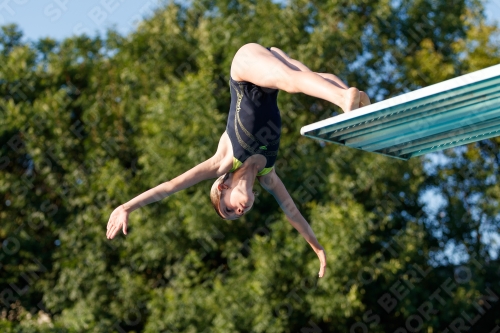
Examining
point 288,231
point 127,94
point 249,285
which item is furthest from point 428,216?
point 127,94

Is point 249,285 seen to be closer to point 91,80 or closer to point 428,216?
point 428,216

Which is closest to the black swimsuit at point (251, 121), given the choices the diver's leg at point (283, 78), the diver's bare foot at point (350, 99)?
the diver's leg at point (283, 78)

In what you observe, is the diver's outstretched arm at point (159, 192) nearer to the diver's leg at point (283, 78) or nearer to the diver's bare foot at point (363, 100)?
the diver's leg at point (283, 78)

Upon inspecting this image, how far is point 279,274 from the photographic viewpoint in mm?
13156

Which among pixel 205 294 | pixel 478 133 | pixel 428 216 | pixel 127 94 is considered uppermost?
pixel 478 133

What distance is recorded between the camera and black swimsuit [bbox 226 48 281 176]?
16.4ft

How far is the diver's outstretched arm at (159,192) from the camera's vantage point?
4785 millimetres

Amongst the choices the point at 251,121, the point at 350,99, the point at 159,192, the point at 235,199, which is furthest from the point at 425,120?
the point at 159,192

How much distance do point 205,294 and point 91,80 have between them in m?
6.20

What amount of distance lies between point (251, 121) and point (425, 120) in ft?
3.78

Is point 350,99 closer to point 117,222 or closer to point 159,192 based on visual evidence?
point 159,192

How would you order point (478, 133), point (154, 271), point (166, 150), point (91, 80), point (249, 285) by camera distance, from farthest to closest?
point (91, 80), point (154, 271), point (166, 150), point (249, 285), point (478, 133)

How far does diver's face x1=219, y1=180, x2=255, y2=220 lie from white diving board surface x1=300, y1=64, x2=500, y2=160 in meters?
0.72

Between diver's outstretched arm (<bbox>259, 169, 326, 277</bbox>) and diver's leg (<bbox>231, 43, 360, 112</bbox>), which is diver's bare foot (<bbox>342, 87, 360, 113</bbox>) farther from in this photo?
diver's outstretched arm (<bbox>259, 169, 326, 277</bbox>)
